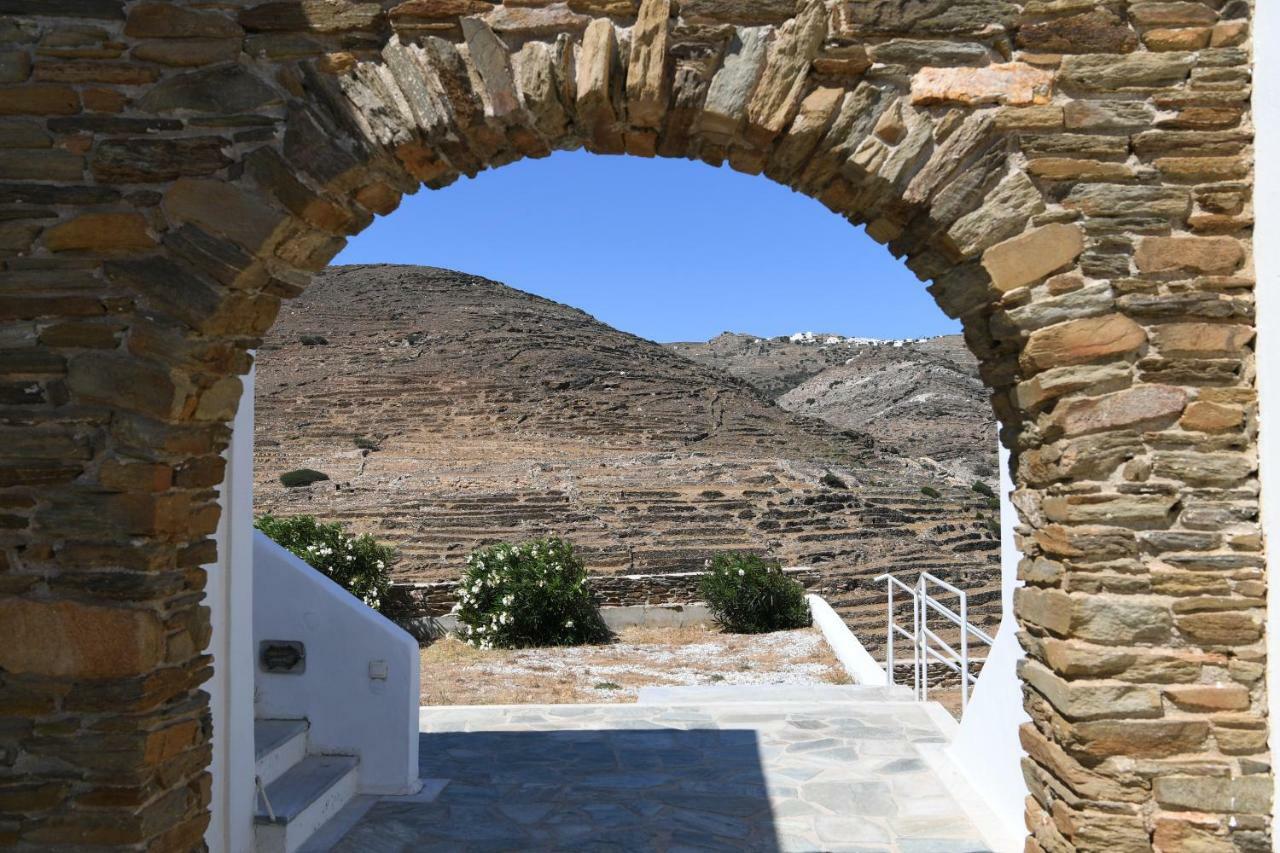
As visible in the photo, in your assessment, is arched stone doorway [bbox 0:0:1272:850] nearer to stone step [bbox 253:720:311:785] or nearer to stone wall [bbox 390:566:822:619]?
stone step [bbox 253:720:311:785]

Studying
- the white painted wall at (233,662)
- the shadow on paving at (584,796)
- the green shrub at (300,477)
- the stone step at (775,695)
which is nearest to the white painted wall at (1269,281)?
the shadow on paving at (584,796)

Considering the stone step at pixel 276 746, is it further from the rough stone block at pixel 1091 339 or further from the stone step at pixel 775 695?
the rough stone block at pixel 1091 339

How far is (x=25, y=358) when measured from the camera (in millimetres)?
3277

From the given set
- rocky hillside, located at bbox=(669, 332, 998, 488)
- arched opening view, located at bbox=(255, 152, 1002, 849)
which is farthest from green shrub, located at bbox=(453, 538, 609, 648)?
rocky hillside, located at bbox=(669, 332, 998, 488)

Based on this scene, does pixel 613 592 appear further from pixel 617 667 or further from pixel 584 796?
pixel 584 796

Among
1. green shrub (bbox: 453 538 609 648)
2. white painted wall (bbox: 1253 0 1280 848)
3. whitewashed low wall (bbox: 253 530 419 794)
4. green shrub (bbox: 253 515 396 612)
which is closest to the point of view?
white painted wall (bbox: 1253 0 1280 848)

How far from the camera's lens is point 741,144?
134 inches

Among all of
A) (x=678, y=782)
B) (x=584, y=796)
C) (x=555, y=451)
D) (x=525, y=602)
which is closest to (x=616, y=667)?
(x=525, y=602)

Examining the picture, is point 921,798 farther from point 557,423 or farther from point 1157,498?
point 557,423

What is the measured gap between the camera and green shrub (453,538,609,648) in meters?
13.2

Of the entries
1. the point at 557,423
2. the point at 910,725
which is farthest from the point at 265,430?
the point at 910,725

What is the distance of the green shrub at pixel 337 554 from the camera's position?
13.9m

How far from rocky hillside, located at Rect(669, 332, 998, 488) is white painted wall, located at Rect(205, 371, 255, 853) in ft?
98.1

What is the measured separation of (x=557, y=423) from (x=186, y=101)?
1262 inches
